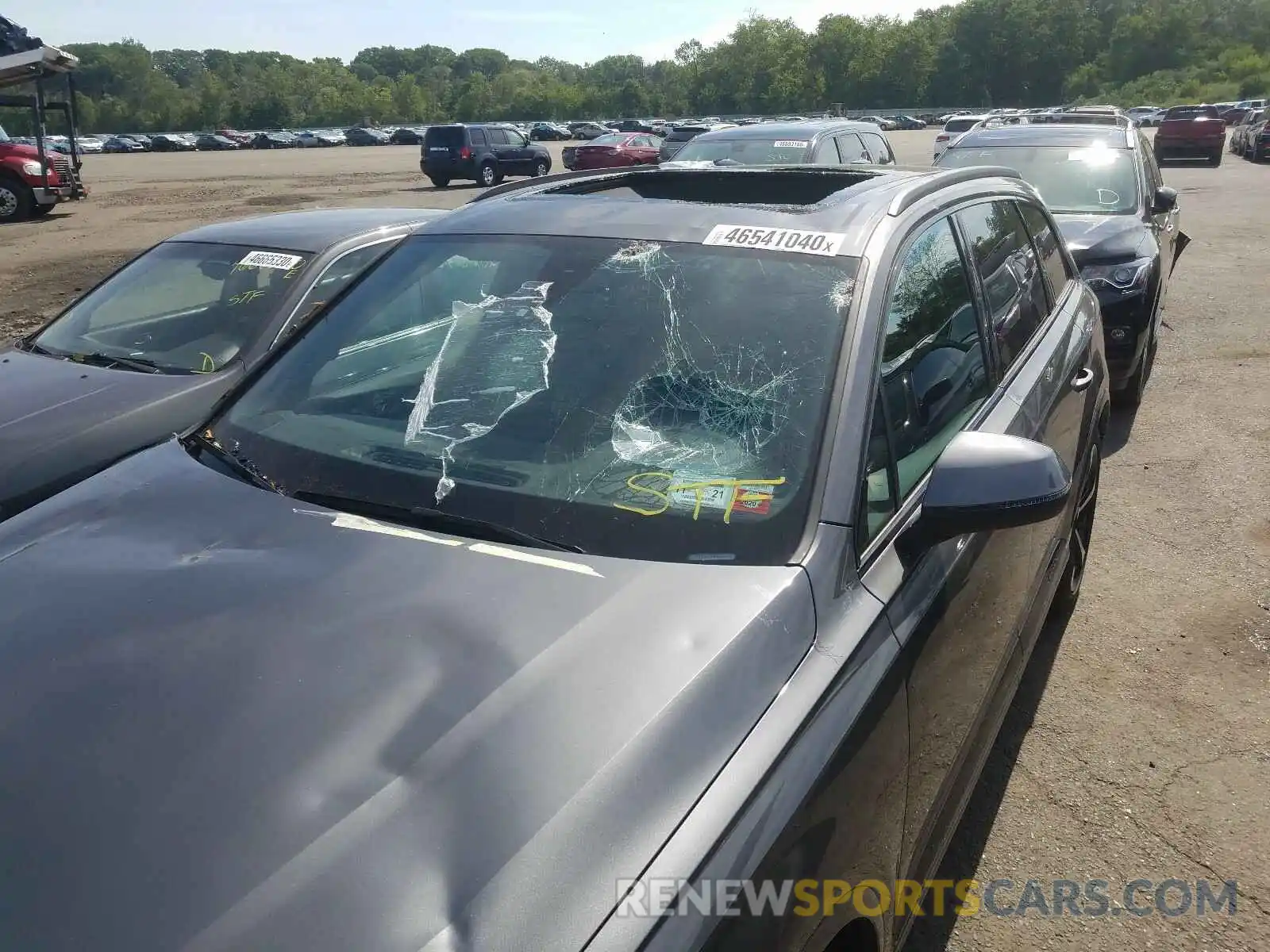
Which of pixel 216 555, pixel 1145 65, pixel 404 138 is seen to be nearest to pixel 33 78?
pixel 216 555

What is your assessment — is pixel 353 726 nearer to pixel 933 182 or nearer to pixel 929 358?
pixel 929 358

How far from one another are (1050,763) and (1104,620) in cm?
110

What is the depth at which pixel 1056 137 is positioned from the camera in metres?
8.44

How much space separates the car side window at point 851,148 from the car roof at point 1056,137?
2199 millimetres

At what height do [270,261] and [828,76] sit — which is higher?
[828,76]

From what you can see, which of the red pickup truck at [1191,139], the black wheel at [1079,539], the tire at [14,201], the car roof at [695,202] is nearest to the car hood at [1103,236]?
the black wheel at [1079,539]

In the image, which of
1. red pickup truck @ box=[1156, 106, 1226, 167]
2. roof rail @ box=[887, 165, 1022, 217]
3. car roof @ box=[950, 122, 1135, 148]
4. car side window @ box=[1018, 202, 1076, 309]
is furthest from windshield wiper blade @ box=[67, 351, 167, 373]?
red pickup truck @ box=[1156, 106, 1226, 167]

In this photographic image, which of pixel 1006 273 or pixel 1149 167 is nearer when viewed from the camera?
pixel 1006 273

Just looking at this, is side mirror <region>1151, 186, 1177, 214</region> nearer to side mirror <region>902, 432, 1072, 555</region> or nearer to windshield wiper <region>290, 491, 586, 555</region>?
side mirror <region>902, 432, 1072, 555</region>

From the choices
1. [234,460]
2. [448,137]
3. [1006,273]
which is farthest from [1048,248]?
[448,137]

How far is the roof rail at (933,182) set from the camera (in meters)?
2.53

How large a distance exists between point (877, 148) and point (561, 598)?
1132 centimetres

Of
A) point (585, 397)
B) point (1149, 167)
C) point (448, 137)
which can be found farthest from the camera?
point (448, 137)

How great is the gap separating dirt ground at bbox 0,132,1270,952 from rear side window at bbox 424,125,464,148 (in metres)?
22.2
